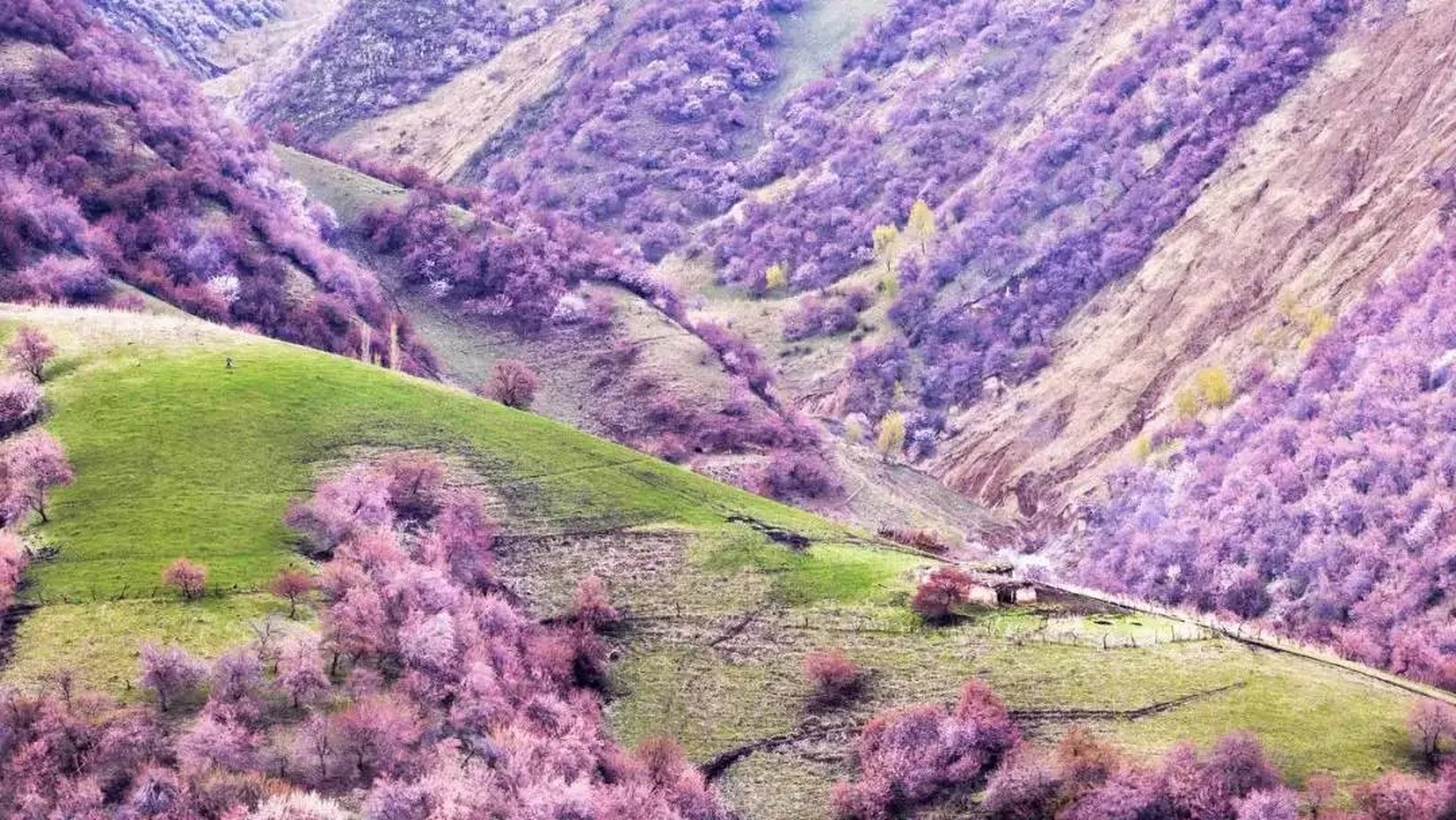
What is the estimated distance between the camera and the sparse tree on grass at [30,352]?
55594 millimetres

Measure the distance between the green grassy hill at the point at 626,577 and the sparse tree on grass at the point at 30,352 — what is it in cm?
64

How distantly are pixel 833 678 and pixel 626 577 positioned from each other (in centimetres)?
1031

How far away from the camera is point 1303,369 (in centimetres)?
7662

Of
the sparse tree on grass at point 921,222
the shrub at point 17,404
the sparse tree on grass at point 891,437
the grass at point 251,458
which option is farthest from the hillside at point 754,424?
the sparse tree on grass at point 891,437

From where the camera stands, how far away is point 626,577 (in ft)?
178

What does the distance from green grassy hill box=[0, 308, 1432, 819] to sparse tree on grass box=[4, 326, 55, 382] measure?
25.4 inches

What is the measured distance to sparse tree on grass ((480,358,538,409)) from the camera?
7944 cm

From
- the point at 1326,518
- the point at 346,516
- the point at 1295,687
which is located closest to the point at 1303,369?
the point at 1326,518

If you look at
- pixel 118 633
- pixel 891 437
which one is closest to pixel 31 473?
pixel 118 633

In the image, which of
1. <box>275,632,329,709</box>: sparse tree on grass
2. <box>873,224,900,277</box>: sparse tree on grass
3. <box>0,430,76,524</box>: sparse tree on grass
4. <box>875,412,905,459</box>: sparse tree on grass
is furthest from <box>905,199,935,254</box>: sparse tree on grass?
<box>275,632,329,709</box>: sparse tree on grass

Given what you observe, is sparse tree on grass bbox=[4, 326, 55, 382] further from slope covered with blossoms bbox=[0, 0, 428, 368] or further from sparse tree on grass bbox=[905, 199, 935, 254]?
sparse tree on grass bbox=[905, 199, 935, 254]

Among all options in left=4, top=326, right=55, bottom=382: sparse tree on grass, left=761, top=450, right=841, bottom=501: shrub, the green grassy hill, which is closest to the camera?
the green grassy hill

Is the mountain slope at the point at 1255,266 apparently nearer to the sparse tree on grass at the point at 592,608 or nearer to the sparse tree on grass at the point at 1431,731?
the sparse tree on grass at the point at 1431,731

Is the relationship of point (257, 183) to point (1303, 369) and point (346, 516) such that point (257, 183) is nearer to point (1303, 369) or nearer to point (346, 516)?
point (346, 516)
